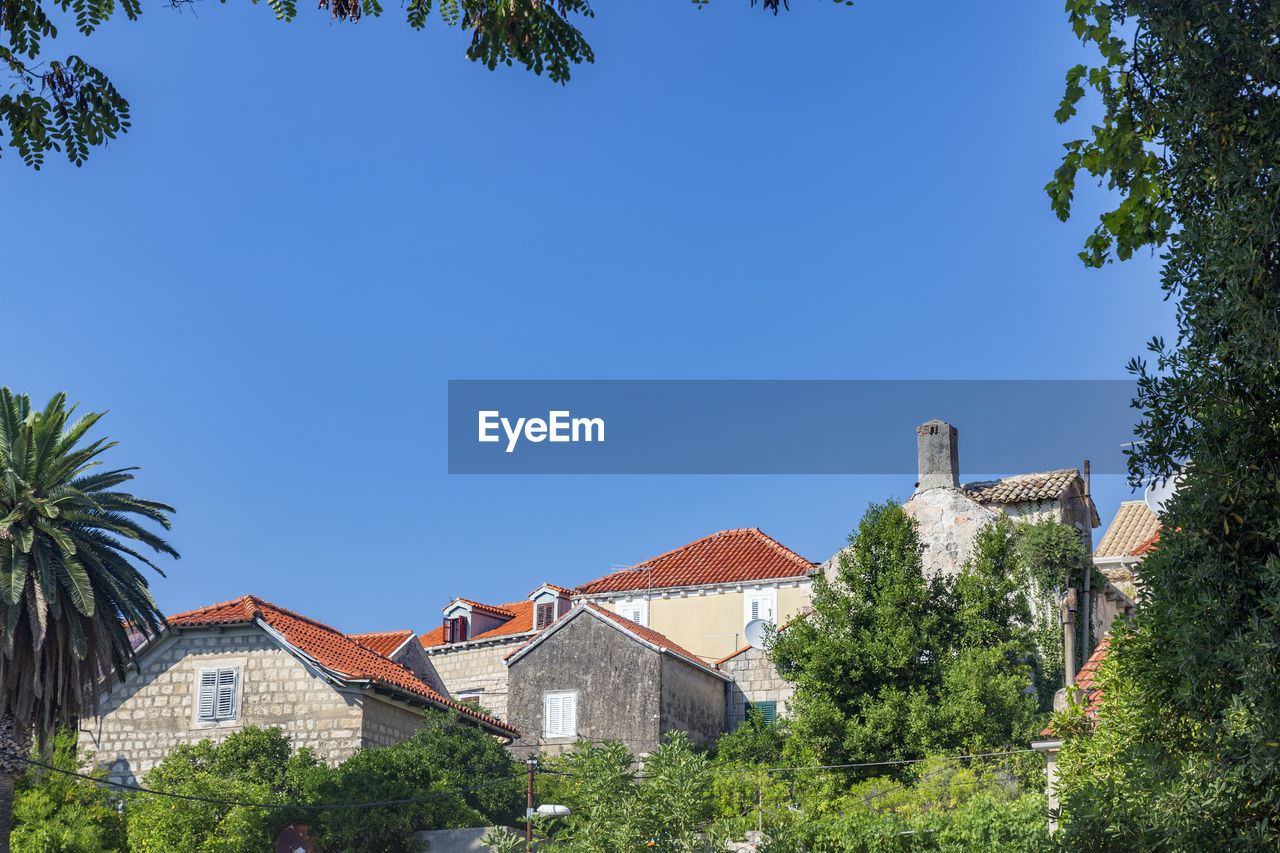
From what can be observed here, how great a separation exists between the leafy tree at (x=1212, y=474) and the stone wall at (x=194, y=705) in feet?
95.5

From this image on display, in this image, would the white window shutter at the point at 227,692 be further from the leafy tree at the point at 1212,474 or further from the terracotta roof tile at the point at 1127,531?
the leafy tree at the point at 1212,474

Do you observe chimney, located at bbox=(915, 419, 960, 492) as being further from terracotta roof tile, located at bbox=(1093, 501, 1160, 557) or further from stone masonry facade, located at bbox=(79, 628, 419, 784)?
stone masonry facade, located at bbox=(79, 628, 419, 784)

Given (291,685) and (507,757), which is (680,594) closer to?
(507,757)

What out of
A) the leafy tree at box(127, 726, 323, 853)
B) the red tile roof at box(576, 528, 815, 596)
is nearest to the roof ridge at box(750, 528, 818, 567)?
the red tile roof at box(576, 528, 815, 596)

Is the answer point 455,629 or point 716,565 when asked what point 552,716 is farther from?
point 455,629

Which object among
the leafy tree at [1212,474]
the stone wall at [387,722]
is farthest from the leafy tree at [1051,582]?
the leafy tree at [1212,474]

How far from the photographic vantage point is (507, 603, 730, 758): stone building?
3812cm

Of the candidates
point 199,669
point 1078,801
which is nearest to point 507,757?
point 199,669

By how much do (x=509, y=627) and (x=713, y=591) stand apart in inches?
471

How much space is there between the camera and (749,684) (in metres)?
41.9

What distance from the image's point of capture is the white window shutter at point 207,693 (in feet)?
112

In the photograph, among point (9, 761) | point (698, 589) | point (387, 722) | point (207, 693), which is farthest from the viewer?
point (698, 589)

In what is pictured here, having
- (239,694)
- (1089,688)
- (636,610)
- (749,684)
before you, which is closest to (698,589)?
(636,610)

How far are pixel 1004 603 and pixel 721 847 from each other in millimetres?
15940
